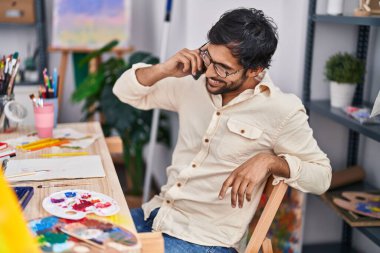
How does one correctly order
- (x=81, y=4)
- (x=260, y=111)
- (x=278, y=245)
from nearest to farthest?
1. (x=260, y=111)
2. (x=278, y=245)
3. (x=81, y=4)

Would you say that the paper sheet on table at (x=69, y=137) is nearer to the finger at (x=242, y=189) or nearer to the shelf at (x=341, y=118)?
the finger at (x=242, y=189)

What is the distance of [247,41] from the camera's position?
1.43 meters

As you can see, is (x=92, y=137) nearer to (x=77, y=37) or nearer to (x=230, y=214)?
(x=230, y=214)

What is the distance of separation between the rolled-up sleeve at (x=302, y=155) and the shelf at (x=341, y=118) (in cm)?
35

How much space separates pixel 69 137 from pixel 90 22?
1860 mm

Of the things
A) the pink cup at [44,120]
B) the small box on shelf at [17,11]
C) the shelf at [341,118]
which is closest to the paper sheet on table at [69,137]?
the pink cup at [44,120]

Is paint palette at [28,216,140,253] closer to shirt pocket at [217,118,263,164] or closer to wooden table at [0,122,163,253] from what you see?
wooden table at [0,122,163,253]

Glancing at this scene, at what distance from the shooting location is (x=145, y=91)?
169 centimetres

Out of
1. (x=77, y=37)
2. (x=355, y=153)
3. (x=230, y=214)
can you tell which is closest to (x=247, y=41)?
(x=230, y=214)

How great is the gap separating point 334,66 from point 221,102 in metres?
0.71

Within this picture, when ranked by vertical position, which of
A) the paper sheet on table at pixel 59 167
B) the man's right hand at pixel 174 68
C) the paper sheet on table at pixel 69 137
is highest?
the man's right hand at pixel 174 68

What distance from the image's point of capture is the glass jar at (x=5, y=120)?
1.79 meters

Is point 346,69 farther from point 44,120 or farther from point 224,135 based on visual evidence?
point 44,120

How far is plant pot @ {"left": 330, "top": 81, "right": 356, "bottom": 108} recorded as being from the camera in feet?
6.82
